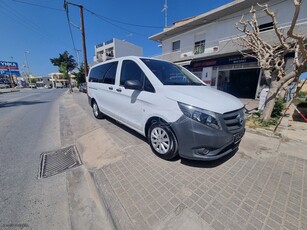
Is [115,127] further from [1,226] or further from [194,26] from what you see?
[194,26]

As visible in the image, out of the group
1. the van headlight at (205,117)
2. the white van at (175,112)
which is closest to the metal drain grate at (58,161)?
the white van at (175,112)

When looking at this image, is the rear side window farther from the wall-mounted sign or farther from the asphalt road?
the wall-mounted sign

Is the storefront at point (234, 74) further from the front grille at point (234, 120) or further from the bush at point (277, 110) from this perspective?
the front grille at point (234, 120)

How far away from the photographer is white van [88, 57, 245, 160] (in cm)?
230

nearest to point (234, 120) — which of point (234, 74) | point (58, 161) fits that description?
point (58, 161)

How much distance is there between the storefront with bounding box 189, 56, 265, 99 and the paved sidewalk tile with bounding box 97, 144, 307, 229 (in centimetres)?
961

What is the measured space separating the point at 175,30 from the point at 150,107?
576 inches

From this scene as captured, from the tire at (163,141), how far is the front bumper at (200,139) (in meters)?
0.15

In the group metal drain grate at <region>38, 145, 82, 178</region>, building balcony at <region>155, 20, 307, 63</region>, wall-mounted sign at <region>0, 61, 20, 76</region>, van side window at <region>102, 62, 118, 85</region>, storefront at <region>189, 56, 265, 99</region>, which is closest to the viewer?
metal drain grate at <region>38, 145, 82, 178</region>

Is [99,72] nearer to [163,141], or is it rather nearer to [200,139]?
[163,141]

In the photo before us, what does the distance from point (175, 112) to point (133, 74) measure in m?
1.59

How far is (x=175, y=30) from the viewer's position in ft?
47.8

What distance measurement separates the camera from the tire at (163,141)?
2.64 metres

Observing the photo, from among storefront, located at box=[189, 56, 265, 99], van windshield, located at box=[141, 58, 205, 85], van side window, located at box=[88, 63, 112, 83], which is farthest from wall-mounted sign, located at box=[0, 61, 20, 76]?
van windshield, located at box=[141, 58, 205, 85]
